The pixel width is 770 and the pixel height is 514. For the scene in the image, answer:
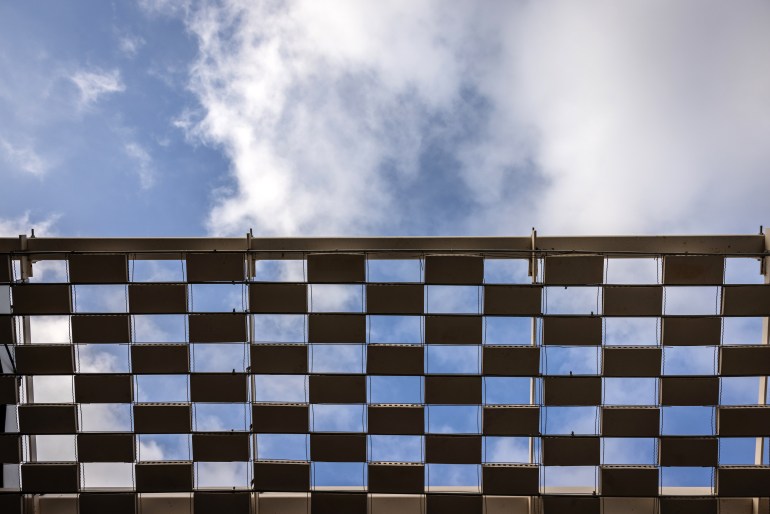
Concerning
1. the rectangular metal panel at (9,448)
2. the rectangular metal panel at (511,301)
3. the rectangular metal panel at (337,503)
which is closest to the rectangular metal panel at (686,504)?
the rectangular metal panel at (511,301)

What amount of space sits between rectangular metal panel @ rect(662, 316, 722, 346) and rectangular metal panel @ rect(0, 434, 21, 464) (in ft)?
36.4

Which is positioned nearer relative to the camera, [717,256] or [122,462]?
[717,256]

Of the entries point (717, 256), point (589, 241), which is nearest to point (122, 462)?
point (589, 241)

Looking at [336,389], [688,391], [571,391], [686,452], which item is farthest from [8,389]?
[686,452]

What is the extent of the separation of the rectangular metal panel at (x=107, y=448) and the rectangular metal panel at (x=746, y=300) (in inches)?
401

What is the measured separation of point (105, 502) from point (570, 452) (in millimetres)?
8131

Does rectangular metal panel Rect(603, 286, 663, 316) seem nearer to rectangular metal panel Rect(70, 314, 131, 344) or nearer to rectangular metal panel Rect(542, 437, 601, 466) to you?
rectangular metal panel Rect(542, 437, 601, 466)

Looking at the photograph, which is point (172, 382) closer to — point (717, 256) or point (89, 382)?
point (89, 382)

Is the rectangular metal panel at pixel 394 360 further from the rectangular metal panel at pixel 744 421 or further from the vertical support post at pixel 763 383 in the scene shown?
the vertical support post at pixel 763 383

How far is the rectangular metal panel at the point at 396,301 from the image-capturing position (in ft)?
25.2

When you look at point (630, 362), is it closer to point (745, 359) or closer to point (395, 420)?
point (745, 359)

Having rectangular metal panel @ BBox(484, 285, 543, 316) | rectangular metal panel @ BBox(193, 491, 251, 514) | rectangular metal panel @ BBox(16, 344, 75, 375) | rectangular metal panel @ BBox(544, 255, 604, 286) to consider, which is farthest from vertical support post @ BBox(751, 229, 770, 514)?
rectangular metal panel @ BBox(16, 344, 75, 375)

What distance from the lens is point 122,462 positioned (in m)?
8.05

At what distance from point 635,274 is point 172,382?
799 centimetres
